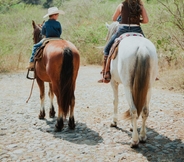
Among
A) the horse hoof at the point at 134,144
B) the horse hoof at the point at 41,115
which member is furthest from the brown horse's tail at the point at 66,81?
the horse hoof at the point at 134,144

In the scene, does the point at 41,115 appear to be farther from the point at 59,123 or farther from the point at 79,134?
the point at 79,134

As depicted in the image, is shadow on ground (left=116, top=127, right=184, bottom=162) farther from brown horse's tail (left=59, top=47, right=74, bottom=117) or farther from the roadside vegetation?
the roadside vegetation

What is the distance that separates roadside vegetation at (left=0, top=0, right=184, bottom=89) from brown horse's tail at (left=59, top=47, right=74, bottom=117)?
4.45ft

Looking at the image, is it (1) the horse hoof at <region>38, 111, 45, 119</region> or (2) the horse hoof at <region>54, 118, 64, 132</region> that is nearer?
(2) the horse hoof at <region>54, 118, 64, 132</region>

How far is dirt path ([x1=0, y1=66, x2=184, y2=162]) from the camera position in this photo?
4.31 meters

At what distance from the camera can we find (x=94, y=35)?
16.5m

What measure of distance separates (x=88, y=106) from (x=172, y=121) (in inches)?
93.7

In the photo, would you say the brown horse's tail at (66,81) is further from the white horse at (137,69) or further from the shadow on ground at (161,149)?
the shadow on ground at (161,149)

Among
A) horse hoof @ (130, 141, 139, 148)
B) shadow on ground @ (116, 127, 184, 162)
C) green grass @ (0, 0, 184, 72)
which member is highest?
green grass @ (0, 0, 184, 72)

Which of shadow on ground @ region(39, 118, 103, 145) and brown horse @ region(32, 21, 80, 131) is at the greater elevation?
brown horse @ region(32, 21, 80, 131)

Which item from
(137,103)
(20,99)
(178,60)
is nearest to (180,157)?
(137,103)

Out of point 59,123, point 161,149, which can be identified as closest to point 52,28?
point 59,123

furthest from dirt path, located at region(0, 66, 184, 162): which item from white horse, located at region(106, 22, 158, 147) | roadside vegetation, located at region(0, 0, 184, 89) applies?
roadside vegetation, located at region(0, 0, 184, 89)

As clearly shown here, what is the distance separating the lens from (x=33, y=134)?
5348 millimetres
